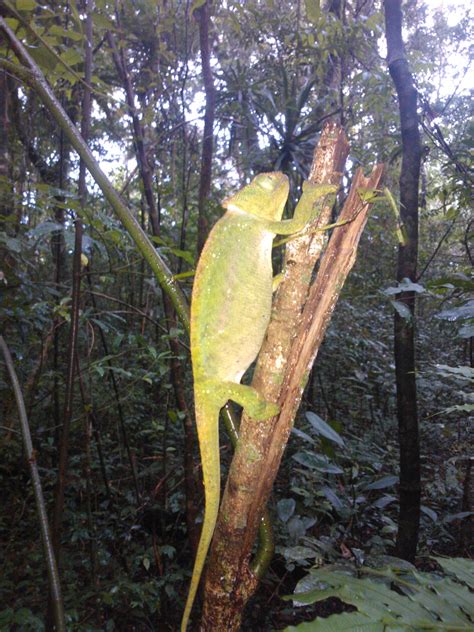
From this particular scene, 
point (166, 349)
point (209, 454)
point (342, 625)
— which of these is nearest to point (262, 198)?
point (209, 454)

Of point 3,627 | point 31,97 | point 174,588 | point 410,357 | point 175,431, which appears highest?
point 31,97

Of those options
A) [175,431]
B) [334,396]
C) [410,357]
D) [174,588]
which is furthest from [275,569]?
[334,396]

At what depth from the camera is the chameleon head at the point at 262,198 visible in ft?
5.81

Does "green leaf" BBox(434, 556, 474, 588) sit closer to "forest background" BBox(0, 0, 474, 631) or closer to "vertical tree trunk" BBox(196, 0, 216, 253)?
"forest background" BBox(0, 0, 474, 631)

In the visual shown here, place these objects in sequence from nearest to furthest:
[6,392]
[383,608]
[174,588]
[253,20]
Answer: [383,608]
[174,588]
[6,392]
[253,20]

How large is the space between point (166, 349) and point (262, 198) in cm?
380

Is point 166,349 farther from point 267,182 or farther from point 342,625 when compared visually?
point 342,625

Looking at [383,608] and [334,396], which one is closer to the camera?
[383,608]

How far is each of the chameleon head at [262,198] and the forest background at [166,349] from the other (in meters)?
0.39

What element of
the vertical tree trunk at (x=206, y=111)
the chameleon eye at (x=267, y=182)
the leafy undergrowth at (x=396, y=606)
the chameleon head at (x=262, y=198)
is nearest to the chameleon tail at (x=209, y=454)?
the leafy undergrowth at (x=396, y=606)

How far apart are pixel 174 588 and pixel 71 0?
505 cm

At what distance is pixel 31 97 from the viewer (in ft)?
26.7

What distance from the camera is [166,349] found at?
5332 millimetres

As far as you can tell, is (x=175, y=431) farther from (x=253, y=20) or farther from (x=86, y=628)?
(x=253, y=20)
